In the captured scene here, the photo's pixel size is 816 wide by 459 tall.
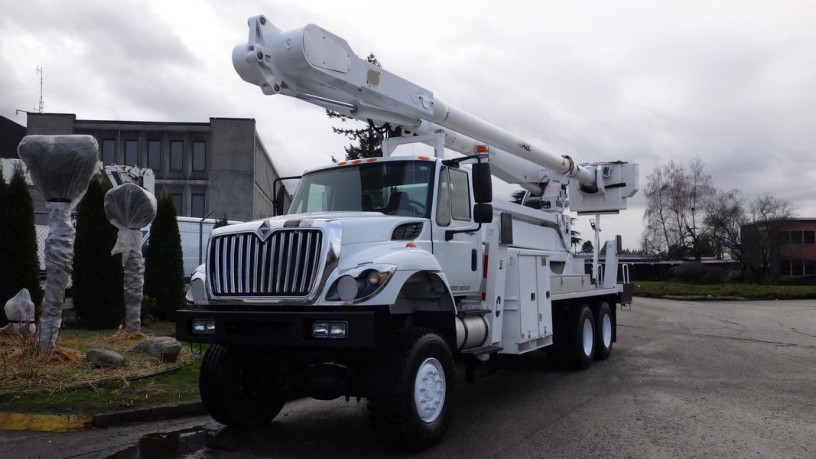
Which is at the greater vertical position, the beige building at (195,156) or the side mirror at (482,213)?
the beige building at (195,156)

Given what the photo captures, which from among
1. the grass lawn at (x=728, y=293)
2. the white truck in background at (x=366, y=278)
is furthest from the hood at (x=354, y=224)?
the grass lawn at (x=728, y=293)

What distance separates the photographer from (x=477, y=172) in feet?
21.5

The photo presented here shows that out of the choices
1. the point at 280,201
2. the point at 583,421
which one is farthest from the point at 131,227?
the point at 583,421

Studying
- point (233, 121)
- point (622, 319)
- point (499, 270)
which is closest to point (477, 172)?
point (499, 270)

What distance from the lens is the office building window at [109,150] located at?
1604 inches

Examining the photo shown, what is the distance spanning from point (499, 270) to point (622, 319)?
1394 cm

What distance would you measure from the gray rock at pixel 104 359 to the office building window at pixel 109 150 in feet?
118

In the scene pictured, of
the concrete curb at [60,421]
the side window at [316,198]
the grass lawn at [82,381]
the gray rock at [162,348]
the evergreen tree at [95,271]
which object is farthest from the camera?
the evergreen tree at [95,271]

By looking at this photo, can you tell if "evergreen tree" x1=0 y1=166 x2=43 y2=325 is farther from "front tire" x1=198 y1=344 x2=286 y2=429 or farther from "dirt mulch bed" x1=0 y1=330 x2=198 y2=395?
"front tire" x1=198 y1=344 x2=286 y2=429

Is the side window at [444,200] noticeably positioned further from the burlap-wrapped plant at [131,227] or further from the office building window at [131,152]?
the office building window at [131,152]

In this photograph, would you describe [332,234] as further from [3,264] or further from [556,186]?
[3,264]

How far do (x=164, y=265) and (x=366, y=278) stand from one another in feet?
32.4

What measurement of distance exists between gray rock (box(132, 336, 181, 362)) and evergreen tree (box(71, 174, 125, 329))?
3831 mm

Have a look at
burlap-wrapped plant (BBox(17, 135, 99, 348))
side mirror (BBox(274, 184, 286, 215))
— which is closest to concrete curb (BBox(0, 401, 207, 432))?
burlap-wrapped plant (BBox(17, 135, 99, 348))
